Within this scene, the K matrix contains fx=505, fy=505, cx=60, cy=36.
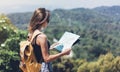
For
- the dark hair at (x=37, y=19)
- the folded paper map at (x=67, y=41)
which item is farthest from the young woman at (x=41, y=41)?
the folded paper map at (x=67, y=41)

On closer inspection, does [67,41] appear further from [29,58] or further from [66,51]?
[29,58]

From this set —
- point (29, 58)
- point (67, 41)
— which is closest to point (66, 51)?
point (67, 41)

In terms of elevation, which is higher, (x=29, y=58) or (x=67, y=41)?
(x=67, y=41)

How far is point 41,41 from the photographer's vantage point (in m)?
5.73

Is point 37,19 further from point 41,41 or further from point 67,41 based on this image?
point 67,41

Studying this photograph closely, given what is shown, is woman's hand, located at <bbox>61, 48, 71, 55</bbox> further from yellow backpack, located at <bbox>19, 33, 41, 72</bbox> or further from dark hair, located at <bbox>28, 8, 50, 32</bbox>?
dark hair, located at <bbox>28, 8, 50, 32</bbox>

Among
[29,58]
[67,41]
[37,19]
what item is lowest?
[29,58]

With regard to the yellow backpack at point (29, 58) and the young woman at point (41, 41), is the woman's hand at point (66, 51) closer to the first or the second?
the young woman at point (41, 41)

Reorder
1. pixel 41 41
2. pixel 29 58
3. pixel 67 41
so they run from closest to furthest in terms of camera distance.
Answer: pixel 41 41
pixel 29 58
pixel 67 41

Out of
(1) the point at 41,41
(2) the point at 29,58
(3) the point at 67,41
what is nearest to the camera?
(1) the point at 41,41

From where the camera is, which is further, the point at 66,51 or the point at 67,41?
the point at 67,41

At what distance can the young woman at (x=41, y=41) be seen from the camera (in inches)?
226

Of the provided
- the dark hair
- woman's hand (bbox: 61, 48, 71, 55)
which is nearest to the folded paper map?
woman's hand (bbox: 61, 48, 71, 55)

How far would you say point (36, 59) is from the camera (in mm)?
5844
